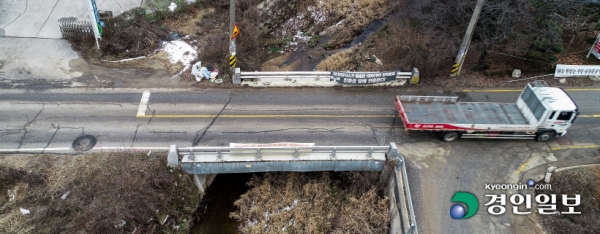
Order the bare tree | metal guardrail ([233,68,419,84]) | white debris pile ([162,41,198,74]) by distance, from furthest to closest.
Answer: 1. white debris pile ([162,41,198,74])
2. metal guardrail ([233,68,419,84])
3. the bare tree

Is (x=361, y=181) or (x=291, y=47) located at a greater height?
(x=291, y=47)

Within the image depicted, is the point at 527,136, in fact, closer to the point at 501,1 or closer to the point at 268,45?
the point at 501,1

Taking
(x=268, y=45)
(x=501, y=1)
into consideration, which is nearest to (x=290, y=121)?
(x=268, y=45)

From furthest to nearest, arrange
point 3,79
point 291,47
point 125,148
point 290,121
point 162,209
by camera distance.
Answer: point 291,47 < point 3,79 < point 290,121 < point 125,148 < point 162,209

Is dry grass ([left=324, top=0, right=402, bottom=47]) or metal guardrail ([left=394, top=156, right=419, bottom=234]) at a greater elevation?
dry grass ([left=324, top=0, right=402, bottom=47])

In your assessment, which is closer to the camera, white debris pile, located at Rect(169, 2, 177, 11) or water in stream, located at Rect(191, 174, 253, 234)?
water in stream, located at Rect(191, 174, 253, 234)

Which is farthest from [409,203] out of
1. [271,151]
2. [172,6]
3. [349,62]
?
[172,6]

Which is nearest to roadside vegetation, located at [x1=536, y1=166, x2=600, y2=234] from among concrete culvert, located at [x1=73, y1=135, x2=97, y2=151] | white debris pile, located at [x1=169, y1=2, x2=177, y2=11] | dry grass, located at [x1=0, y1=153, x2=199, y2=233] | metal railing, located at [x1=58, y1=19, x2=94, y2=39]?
dry grass, located at [x1=0, y1=153, x2=199, y2=233]

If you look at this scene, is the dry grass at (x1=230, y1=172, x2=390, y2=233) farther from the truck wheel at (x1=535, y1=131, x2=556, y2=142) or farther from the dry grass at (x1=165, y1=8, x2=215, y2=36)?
the dry grass at (x1=165, y1=8, x2=215, y2=36)

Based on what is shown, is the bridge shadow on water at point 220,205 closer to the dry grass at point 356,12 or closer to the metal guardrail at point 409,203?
the metal guardrail at point 409,203
